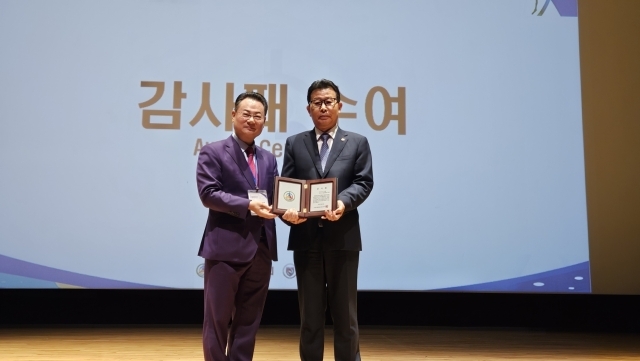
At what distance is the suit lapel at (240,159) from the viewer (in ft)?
7.32

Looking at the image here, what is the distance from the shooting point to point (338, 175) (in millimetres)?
2311

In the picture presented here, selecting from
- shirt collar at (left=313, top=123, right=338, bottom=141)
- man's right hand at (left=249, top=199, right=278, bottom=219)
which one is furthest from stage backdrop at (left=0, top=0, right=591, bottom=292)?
man's right hand at (left=249, top=199, right=278, bottom=219)

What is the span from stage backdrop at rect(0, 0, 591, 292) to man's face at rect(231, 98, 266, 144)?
Answer: 1257mm

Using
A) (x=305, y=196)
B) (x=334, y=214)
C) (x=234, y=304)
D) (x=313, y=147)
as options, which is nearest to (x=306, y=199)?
(x=305, y=196)

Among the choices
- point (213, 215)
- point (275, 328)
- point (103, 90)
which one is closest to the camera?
point (213, 215)

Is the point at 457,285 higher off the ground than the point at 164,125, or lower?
lower

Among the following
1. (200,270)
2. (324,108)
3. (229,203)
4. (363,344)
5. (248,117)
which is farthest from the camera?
(200,270)

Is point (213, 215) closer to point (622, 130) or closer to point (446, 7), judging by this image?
point (446, 7)

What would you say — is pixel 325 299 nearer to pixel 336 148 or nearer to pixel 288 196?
pixel 288 196

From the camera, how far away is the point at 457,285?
3.50 meters

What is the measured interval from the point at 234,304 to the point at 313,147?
0.78m

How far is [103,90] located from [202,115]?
69 cm

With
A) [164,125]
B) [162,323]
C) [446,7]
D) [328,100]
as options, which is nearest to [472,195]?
[446,7]

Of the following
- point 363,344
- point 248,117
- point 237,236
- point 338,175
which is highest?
point 248,117
